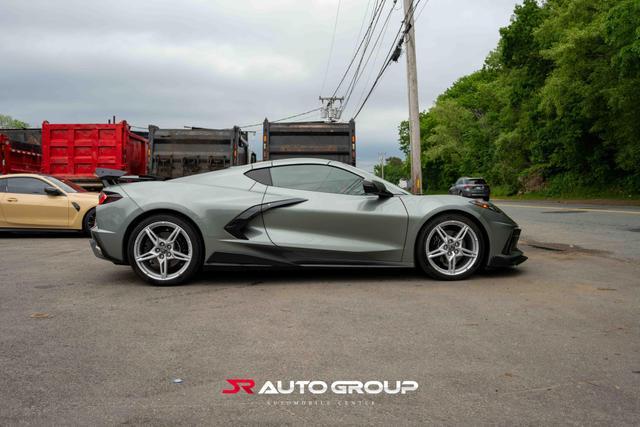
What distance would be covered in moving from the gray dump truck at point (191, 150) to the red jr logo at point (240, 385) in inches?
435

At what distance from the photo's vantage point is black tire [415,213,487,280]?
5.61 metres

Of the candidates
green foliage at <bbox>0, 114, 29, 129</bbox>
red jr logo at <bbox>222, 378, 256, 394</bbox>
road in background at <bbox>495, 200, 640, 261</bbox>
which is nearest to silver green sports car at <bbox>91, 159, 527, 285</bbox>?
red jr logo at <bbox>222, 378, 256, 394</bbox>

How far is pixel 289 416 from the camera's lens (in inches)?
93.8

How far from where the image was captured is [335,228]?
18.2ft

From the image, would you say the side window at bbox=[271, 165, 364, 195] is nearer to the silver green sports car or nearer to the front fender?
the silver green sports car

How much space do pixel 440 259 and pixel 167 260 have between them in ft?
9.13

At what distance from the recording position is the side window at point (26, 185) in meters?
10.6

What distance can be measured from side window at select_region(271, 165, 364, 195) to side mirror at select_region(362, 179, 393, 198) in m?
0.20

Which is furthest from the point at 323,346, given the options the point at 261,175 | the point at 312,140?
the point at 312,140

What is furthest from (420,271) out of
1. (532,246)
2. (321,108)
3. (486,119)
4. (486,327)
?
(486,119)

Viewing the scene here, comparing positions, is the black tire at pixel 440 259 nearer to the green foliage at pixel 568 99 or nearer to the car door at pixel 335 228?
the car door at pixel 335 228

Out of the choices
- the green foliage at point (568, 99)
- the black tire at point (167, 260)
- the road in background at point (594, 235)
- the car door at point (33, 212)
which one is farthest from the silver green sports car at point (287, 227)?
the green foliage at point (568, 99)

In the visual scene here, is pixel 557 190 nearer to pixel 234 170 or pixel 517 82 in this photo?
pixel 517 82

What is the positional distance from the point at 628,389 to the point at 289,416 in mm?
1643
